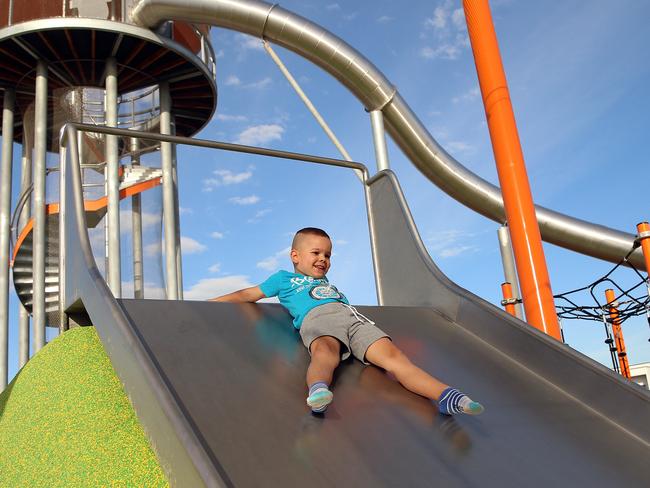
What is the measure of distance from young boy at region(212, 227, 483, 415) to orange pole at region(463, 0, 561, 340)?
6.62 ft

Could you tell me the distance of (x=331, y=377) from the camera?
1.67 m

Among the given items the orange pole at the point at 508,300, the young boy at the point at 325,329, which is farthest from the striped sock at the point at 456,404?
the orange pole at the point at 508,300

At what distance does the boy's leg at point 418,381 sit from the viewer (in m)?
1.54

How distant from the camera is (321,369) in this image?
1655 mm

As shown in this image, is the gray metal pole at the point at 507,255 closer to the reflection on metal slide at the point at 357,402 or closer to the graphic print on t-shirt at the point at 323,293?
the reflection on metal slide at the point at 357,402

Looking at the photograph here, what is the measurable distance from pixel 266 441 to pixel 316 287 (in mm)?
939

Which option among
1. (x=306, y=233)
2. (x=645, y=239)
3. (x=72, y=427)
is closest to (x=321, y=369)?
(x=72, y=427)

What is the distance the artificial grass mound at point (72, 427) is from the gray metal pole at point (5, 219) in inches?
254

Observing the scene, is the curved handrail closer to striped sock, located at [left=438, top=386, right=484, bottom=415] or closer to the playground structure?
the playground structure

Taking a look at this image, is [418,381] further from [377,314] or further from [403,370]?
[377,314]

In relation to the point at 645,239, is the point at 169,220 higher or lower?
higher

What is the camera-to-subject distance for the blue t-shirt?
209 centimetres

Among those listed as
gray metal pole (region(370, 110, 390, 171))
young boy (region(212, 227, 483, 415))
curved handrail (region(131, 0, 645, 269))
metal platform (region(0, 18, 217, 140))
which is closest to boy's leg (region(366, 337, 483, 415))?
young boy (region(212, 227, 483, 415))

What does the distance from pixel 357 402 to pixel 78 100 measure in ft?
32.2
